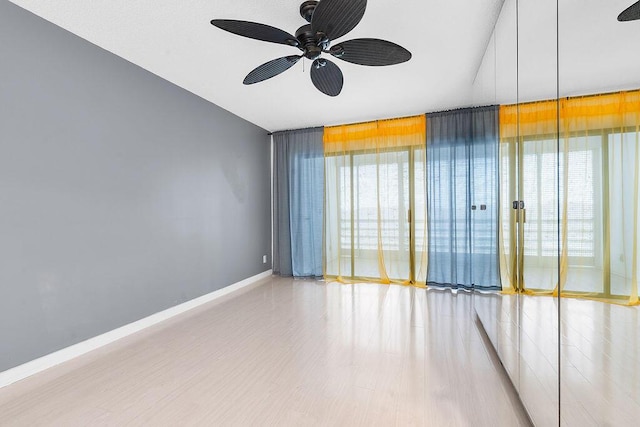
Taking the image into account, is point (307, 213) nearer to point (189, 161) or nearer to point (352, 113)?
point (352, 113)

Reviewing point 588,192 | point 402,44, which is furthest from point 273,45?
point 588,192

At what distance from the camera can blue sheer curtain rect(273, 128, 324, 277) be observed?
4.70 metres

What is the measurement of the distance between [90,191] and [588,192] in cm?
319

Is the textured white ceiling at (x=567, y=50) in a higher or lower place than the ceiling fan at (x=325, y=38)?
lower

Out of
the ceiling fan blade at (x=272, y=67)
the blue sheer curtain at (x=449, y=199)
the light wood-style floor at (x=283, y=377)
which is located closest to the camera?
the light wood-style floor at (x=283, y=377)

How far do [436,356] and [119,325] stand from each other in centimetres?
275

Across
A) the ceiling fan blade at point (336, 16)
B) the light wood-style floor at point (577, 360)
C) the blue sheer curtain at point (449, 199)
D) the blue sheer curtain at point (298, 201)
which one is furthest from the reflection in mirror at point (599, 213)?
the blue sheer curtain at point (298, 201)

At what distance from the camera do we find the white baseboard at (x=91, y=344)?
1.93 metres

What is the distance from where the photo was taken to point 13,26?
194 cm

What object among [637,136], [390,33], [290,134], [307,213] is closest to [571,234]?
[637,136]

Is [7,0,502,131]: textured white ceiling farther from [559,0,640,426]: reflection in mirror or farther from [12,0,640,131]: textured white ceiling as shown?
[559,0,640,426]: reflection in mirror

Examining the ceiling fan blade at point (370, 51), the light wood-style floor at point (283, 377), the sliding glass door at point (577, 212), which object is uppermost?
the ceiling fan blade at point (370, 51)

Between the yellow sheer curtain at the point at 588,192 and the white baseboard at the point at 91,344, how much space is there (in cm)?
322

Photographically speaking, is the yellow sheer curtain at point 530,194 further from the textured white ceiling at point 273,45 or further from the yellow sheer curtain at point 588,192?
the textured white ceiling at point 273,45
